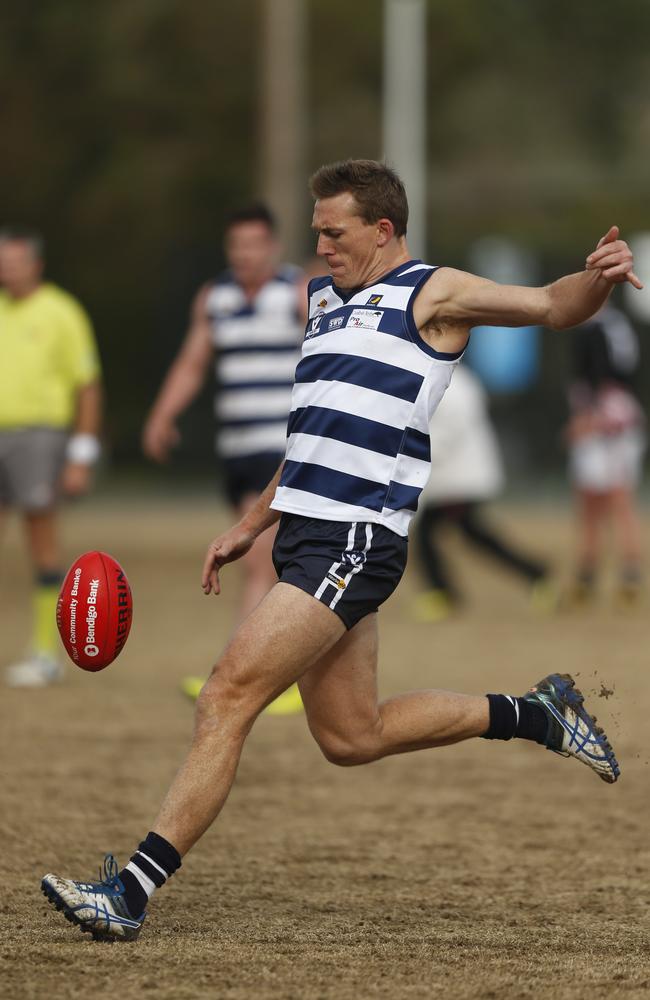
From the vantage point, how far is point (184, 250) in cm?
2723

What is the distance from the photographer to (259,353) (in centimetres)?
891

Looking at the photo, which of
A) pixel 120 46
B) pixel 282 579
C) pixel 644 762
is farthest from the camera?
pixel 120 46

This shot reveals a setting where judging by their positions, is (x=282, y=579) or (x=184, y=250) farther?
(x=184, y=250)

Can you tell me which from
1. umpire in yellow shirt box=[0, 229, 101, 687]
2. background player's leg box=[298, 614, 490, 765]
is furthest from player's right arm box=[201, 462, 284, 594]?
umpire in yellow shirt box=[0, 229, 101, 687]

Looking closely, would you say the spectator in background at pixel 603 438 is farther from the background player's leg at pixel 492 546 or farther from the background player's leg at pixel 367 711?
the background player's leg at pixel 367 711

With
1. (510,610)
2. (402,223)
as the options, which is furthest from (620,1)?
(402,223)

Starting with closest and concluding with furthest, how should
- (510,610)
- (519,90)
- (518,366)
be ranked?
(510,610), (518,366), (519,90)

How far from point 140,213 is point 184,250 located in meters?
7.96

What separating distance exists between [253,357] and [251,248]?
56cm

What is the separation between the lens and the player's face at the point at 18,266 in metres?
9.72

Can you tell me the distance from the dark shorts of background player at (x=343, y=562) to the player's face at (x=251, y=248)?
381 centimetres

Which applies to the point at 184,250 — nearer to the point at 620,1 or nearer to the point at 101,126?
the point at 101,126

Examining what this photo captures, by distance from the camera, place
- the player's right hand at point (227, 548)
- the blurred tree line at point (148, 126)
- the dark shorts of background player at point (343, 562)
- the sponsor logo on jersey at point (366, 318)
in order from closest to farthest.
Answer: the dark shorts of background player at point (343, 562) < the sponsor logo on jersey at point (366, 318) < the player's right hand at point (227, 548) < the blurred tree line at point (148, 126)

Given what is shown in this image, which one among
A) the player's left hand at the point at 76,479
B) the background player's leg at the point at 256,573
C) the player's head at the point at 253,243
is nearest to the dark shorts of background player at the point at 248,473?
the background player's leg at the point at 256,573
